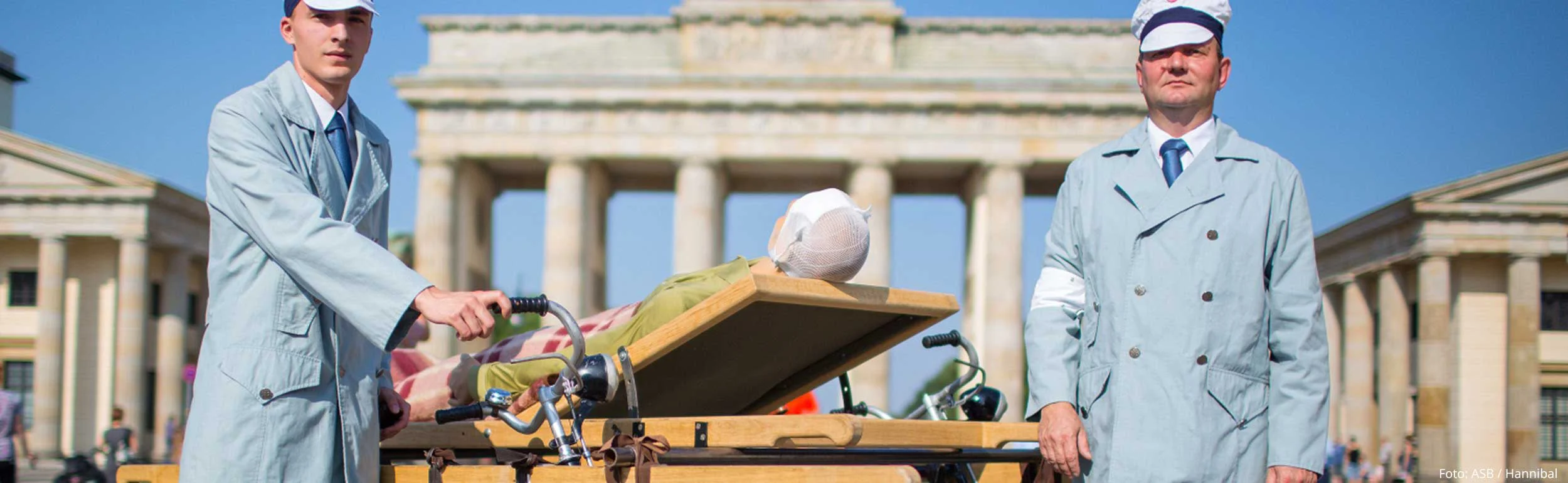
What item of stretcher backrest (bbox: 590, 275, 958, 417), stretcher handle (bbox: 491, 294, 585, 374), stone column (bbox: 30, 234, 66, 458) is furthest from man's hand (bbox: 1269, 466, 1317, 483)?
stone column (bbox: 30, 234, 66, 458)

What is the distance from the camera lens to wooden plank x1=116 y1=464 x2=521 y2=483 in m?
3.81

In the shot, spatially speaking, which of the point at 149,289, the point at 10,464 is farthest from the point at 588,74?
the point at 10,464

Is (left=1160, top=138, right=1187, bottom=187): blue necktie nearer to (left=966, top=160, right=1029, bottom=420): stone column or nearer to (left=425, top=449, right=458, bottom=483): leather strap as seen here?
(left=425, top=449, right=458, bottom=483): leather strap

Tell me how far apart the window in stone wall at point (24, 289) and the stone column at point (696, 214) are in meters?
20.2

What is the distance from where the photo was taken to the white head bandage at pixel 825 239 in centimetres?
474

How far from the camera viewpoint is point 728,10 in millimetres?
47562

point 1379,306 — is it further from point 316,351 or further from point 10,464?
point 316,351

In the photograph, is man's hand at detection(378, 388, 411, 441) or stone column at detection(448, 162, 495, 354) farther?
stone column at detection(448, 162, 495, 354)

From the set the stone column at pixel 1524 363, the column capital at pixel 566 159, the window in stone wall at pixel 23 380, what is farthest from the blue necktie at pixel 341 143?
the window in stone wall at pixel 23 380

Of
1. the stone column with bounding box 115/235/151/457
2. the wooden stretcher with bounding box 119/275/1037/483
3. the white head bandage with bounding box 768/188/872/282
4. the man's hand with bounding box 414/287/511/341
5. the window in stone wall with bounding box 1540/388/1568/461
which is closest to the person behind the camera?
the man's hand with bounding box 414/287/511/341

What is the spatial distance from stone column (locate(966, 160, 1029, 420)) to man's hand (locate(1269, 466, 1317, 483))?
4282 centimetres

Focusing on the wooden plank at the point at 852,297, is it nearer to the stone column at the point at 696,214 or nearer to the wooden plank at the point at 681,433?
the wooden plank at the point at 681,433

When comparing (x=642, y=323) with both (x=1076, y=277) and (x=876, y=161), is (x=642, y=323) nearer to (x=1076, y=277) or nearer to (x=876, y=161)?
(x=1076, y=277)

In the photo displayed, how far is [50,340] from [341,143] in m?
45.2
